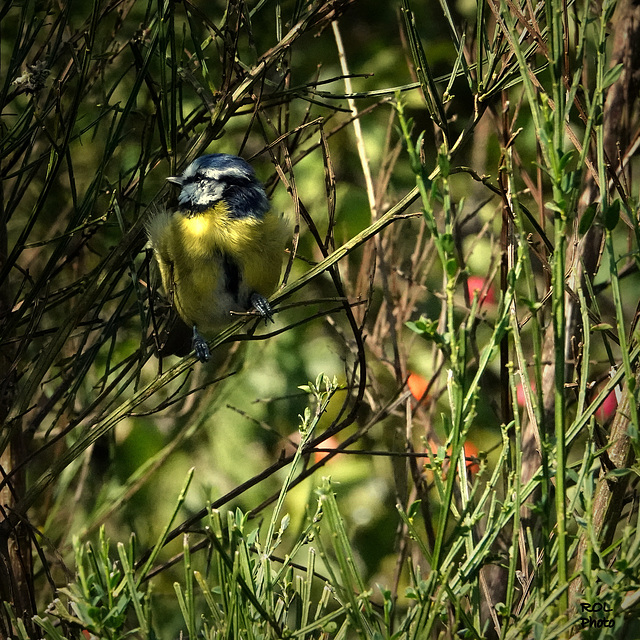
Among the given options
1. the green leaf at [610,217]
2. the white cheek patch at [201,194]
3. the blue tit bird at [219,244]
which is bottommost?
the blue tit bird at [219,244]

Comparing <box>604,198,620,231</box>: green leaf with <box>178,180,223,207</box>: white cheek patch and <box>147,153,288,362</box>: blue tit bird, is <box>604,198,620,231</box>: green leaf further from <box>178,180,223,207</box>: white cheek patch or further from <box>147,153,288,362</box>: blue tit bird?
<box>178,180,223,207</box>: white cheek patch

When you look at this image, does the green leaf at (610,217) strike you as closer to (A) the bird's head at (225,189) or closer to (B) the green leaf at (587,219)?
(B) the green leaf at (587,219)

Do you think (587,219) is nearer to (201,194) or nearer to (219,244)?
(219,244)

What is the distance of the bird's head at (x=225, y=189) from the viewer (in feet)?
7.49

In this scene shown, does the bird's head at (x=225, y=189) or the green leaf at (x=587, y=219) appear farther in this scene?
the bird's head at (x=225, y=189)

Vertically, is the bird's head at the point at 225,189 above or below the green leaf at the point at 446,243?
below

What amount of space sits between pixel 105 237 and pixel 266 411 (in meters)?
0.86

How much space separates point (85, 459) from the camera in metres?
2.26

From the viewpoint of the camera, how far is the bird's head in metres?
2.28

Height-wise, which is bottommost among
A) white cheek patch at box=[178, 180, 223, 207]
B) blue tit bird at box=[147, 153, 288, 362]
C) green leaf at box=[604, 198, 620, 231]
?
blue tit bird at box=[147, 153, 288, 362]

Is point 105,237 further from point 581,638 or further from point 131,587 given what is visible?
point 581,638

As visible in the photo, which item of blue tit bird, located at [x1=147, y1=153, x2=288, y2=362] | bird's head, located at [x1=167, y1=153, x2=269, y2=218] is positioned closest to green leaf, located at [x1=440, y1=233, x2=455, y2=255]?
blue tit bird, located at [x1=147, y1=153, x2=288, y2=362]

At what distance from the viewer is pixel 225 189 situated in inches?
92.7

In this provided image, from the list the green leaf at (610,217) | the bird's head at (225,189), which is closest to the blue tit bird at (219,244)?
the bird's head at (225,189)
